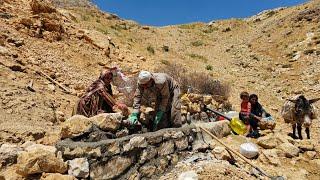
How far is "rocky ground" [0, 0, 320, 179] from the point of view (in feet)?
21.0

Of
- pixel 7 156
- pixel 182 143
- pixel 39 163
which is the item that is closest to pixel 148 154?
pixel 182 143

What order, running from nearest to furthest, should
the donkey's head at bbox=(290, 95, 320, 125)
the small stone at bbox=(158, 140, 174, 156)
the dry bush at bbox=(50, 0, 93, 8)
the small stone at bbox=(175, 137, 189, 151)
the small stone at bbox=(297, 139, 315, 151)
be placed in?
the small stone at bbox=(158, 140, 174, 156) < the small stone at bbox=(175, 137, 189, 151) < the small stone at bbox=(297, 139, 315, 151) < the donkey's head at bbox=(290, 95, 320, 125) < the dry bush at bbox=(50, 0, 93, 8)

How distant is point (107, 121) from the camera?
4.45m

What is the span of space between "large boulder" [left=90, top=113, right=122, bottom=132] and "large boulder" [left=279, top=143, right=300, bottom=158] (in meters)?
2.67

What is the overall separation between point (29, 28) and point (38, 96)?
399 centimetres

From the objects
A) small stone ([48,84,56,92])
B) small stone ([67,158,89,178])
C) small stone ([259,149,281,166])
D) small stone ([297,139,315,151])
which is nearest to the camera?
small stone ([67,158,89,178])

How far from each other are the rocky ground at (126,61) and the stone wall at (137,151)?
0.26 meters

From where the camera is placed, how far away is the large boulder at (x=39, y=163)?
12.1 feet

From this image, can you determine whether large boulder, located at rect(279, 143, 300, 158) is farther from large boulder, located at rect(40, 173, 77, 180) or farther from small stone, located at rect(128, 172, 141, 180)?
large boulder, located at rect(40, 173, 77, 180)

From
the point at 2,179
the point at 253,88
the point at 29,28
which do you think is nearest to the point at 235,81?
the point at 253,88

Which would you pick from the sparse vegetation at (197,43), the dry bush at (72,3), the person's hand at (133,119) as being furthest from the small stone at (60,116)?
the dry bush at (72,3)

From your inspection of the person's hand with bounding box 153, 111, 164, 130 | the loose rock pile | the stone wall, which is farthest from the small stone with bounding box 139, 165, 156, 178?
the loose rock pile

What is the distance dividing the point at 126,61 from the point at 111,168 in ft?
30.4

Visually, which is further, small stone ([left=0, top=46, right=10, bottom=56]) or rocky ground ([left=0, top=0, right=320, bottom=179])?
small stone ([left=0, top=46, right=10, bottom=56])
